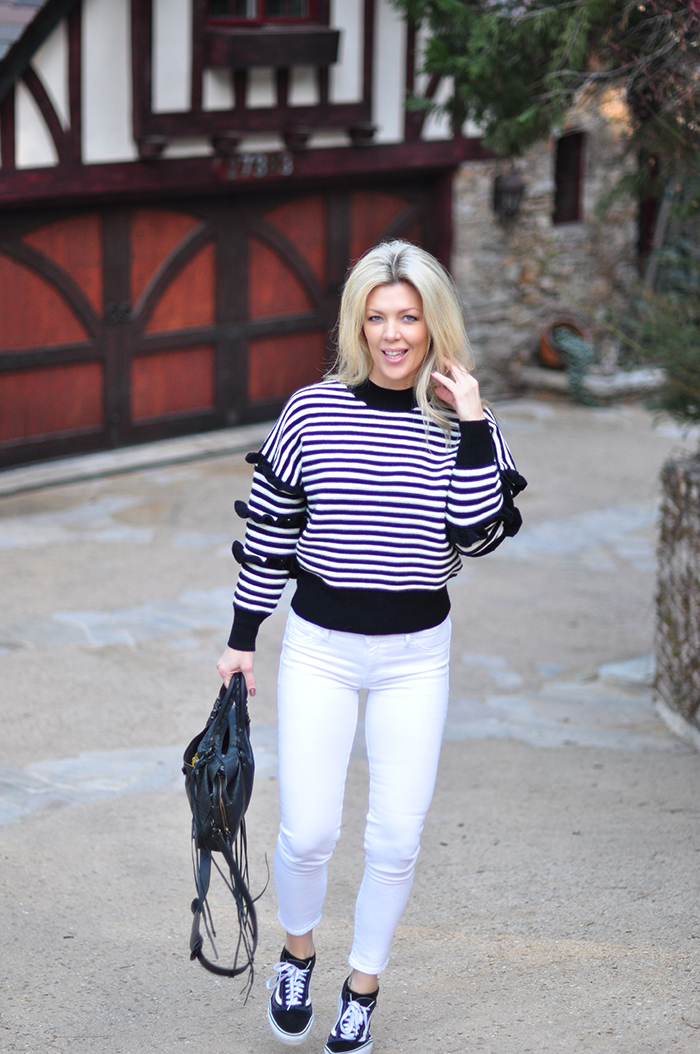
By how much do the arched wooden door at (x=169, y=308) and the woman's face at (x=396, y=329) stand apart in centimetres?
615

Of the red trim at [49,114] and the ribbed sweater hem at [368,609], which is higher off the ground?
the red trim at [49,114]

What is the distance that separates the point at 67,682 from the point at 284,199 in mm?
5471

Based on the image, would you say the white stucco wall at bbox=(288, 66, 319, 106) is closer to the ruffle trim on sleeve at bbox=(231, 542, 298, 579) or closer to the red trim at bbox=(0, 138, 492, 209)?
the red trim at bbox=(0, 138, 492, 209)

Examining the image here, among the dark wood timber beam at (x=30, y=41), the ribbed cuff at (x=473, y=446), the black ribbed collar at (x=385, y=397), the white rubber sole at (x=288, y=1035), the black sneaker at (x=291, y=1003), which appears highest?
the dark wood timber beam at (x=30, y=41)

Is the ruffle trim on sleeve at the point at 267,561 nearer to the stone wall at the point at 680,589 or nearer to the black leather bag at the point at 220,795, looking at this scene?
the black leather bag at the point at 220,795

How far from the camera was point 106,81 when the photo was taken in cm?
823

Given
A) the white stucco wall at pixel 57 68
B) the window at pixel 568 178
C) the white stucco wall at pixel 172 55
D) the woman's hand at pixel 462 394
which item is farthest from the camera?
the window at pixel 568 178

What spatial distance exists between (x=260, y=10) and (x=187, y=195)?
138 centimetres

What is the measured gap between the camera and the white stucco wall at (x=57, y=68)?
7.89 m

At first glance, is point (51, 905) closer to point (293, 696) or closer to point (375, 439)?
point (293, 696)

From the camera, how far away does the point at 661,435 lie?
10547mm

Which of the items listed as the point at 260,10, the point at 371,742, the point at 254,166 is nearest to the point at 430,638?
the point at 371,742

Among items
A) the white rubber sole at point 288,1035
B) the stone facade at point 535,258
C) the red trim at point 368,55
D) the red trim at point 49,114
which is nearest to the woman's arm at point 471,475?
the white rubber sole at point 288,1035

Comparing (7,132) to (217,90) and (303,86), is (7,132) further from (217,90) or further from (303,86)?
(303,86)
